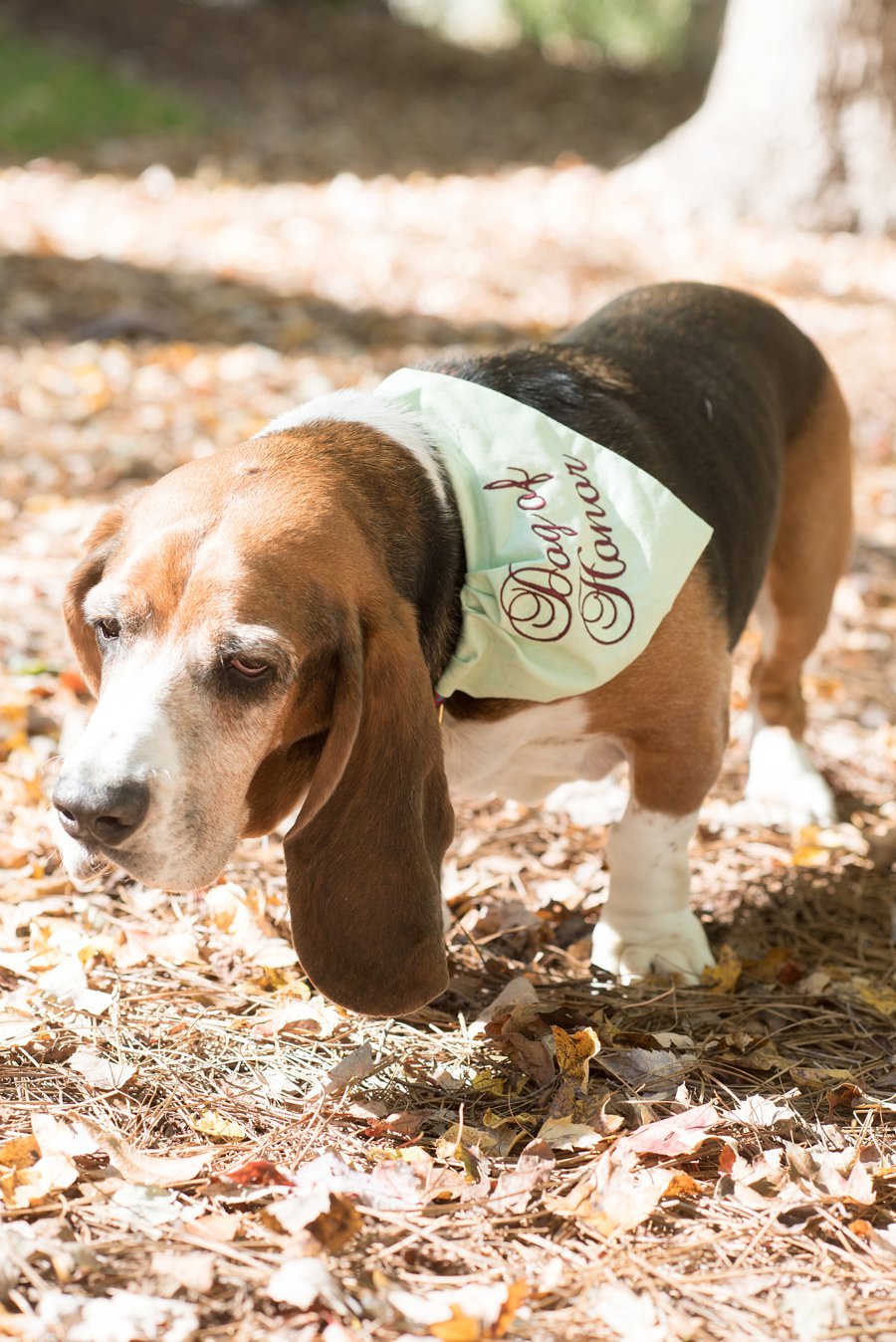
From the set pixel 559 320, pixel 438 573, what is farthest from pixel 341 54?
pixel 438 573

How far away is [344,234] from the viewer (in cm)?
1019

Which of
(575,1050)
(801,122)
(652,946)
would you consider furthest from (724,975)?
(801,122)

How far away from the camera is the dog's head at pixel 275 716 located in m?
2.48

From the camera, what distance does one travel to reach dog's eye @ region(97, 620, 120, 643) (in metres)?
2.61

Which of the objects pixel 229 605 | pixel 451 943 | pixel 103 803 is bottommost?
pixel 451 943

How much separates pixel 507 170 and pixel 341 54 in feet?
17.7

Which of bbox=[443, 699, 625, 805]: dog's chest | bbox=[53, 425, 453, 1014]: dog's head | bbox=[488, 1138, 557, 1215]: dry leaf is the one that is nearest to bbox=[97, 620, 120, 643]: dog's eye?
bbox=[53, 425, 453, 1014]: dog's head

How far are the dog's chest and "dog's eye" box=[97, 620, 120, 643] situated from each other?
0.84m

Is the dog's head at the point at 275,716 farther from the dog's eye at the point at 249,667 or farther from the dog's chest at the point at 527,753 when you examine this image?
the dog's chest at the point at 527,753

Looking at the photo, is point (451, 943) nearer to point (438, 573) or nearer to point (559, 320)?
point (438, 573)

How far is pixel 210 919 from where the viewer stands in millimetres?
3590

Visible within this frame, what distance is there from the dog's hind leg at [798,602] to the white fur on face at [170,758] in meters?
2.15

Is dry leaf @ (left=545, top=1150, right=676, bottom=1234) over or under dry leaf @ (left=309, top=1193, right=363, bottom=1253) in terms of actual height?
under

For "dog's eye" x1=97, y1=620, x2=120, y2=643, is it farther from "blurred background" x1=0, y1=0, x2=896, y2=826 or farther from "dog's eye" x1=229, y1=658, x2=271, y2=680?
"blurred background" x1=0, y1=0, x2=896, y2=826
